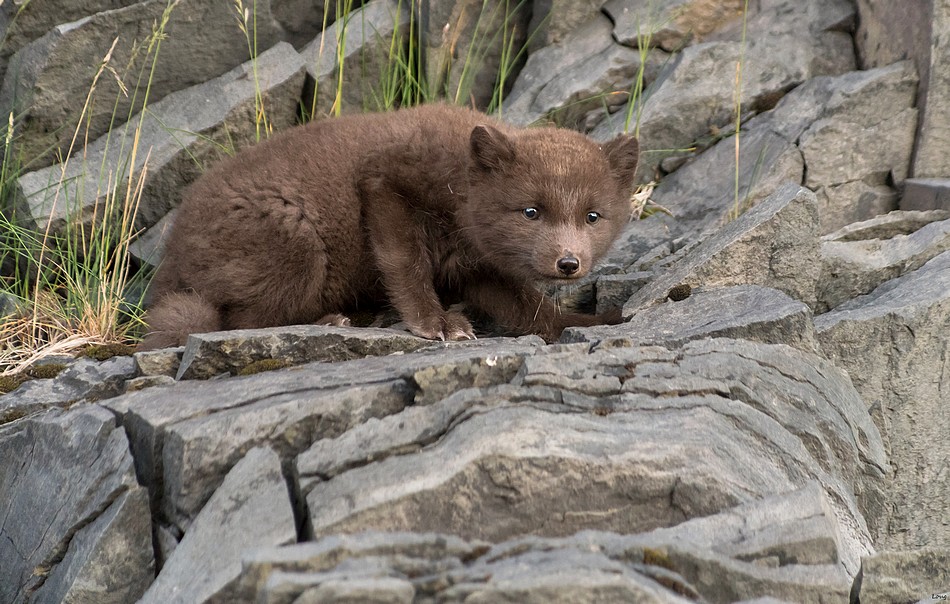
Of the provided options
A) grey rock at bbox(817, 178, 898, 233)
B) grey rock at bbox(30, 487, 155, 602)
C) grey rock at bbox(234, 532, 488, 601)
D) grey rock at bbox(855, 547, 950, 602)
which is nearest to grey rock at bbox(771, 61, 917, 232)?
grey rock at bbox(817, 178, 898, 233)

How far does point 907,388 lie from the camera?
483cm

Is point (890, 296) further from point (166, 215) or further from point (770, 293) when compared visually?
point (166, 215)

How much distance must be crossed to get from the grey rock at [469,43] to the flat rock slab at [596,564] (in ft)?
15.9

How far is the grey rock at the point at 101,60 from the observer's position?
21.5 ft

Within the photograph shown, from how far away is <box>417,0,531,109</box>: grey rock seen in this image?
24.4 feet

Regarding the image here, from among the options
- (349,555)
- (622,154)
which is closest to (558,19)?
(622,154)

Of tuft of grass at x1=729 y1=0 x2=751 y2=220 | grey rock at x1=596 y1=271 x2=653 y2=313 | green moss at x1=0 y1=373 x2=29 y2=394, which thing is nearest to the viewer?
green moss at x1=0 y1=373 x2=29 y2=394

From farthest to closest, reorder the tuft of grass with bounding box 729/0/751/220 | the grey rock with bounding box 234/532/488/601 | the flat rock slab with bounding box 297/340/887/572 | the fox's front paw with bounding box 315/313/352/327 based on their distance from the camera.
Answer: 1. the tuft of grass with bounding box 729/0/751/220
2. the fox's front paw with bounding box 315/313/352/327
3. the flat rock slab with bounding box 297/340/887/572
4. the grey rock with bounding box 234/532/488/601

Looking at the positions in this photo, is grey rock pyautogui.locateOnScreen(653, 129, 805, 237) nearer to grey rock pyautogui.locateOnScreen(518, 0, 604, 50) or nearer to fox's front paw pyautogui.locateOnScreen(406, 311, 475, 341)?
grey rock pyautogui.locateOnScreen(518, 0, 604, 50)

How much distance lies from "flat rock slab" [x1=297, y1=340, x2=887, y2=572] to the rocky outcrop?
1 cm

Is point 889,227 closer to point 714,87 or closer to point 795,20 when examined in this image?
point 714,87

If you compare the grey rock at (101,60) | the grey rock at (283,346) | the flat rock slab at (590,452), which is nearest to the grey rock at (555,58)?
the grey rock at (101,60)

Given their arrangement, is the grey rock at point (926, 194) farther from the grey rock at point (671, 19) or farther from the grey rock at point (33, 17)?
the grey rock at point (33, 17)

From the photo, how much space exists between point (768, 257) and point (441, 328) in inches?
71.5
